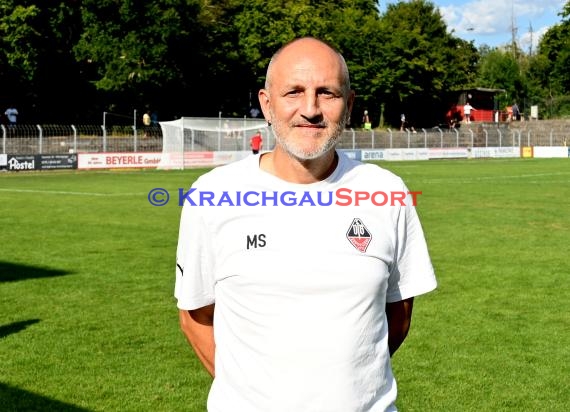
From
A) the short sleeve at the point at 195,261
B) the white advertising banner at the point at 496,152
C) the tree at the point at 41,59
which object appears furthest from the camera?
the white advertising banner at the point at 496,152

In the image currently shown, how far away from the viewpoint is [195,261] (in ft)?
9.82

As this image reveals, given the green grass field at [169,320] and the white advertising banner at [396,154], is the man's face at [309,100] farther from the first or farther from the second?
Answer: the white advertising banner at [396,154]

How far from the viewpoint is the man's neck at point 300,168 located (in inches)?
114

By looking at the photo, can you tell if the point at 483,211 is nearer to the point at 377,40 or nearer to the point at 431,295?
the point at 431,295

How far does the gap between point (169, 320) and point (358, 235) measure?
655 centimetres

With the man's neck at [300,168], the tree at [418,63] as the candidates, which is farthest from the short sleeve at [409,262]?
the tree at [418,63]

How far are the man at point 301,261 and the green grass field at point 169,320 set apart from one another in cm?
363

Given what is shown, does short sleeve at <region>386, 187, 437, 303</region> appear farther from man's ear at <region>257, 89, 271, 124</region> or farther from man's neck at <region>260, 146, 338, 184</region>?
man's ear at <region>257, 89, 271, 124</region>

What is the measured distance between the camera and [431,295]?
1034cm

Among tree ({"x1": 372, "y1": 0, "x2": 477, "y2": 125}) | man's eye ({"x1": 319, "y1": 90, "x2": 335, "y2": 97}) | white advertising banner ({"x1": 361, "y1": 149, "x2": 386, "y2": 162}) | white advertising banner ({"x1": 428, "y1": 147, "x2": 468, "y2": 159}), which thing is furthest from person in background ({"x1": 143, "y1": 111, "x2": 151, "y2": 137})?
man's eye ({"x1": 319, "y1": 90, "x2": 335, "y2": 97})

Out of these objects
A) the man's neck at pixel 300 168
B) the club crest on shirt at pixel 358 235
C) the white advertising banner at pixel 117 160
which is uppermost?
the man's neck at pixel 300 168

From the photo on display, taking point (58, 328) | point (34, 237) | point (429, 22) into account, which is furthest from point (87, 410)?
point (429, 22)

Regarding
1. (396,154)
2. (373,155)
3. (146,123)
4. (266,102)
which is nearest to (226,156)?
(146,123)

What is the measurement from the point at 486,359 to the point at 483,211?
1394 centimetres
